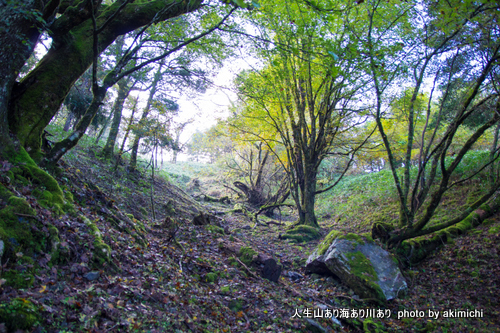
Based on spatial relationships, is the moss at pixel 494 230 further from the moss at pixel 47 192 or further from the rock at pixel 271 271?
the moss at pixel 47 192

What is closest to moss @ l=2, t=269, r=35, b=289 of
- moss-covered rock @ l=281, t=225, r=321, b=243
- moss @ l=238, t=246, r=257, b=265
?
moss @ l=238, t=246, r=257, b=265

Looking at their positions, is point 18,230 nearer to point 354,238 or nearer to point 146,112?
point 354,238

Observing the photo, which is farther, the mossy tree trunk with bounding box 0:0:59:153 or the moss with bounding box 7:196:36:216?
the mossy tree trunk with bounding box 0:0:59:153

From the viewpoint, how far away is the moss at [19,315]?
1710 mm

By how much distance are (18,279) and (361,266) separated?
518 centimetres

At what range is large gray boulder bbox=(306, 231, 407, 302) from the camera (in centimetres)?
461

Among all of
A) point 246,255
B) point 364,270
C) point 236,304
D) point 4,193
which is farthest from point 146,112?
point 364,270

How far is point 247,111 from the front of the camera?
10477mm

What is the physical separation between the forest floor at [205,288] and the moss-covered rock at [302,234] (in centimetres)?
187

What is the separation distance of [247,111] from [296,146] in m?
2.56

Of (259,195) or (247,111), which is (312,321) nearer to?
(247,111)

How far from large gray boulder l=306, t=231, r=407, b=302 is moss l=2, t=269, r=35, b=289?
4788mm

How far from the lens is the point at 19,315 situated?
1768 mm

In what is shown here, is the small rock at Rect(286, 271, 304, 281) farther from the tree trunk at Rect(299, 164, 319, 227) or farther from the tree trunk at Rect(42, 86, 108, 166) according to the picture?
the tree trunk at Rect(42, 86, 108, 166)
